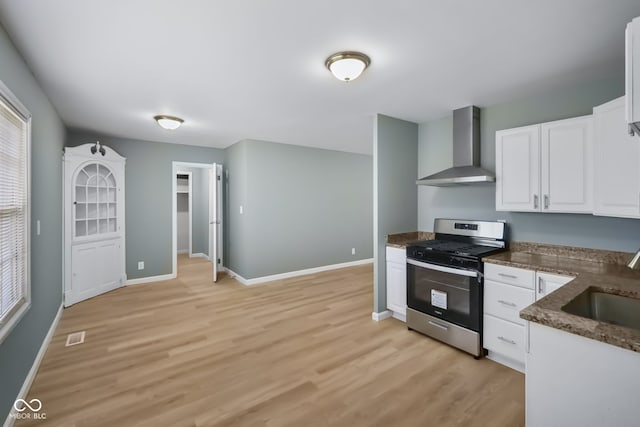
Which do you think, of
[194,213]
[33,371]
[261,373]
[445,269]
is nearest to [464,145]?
[445,269]

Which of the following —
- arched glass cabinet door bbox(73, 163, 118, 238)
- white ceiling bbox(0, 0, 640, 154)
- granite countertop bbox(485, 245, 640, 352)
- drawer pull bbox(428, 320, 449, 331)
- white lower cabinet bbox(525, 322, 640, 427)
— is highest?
white ceiling bbox(0, 0, 640, 154)

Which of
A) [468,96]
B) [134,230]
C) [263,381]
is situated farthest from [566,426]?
[134,230]

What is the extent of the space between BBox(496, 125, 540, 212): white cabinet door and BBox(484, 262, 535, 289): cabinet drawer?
2.07ft

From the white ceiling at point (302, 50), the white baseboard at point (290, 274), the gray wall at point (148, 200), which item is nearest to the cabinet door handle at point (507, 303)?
the white ceiling at point (302, 50)

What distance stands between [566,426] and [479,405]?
1.12 metres

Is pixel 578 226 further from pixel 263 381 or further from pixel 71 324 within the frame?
pixel 71 324

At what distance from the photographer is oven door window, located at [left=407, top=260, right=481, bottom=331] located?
8.79ft

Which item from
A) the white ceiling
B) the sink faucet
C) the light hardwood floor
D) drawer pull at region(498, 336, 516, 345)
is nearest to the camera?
the white ceiling

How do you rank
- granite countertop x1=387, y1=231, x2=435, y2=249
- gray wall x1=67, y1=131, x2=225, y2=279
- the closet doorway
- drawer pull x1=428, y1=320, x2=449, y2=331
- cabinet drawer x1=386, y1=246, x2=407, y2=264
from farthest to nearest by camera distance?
the closet doorway
gray wall x1=67, y1=131, x2=225, y2=279
granite countertop x1=387, y1=231, x2=435, y2=249
cabinet drawer x1=386, y1=246, x2=407, y2=264
drawer pull x1=428, y1=320, x2=449, y2=331

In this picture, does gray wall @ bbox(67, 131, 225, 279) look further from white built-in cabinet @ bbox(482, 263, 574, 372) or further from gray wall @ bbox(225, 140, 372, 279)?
→ white built-in cabinet @ bbox(482, 263, 574, 372)

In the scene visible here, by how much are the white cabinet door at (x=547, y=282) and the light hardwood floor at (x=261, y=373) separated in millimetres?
730

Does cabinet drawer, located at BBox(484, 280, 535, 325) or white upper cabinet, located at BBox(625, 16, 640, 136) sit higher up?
white upper cabinet, located at BBox(625, 16, 640, 136)

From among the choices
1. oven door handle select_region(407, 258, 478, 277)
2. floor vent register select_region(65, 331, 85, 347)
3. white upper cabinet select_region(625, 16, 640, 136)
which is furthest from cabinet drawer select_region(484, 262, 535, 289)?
floor vent register select_region(65, 331, 85, 347)

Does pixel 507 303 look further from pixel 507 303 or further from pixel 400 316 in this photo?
pixel 400 316
